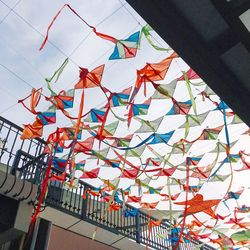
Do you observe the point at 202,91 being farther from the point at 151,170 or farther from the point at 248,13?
the point at 248,13

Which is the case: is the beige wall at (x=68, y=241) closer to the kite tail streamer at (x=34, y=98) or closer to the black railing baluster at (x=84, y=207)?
the black railing baluster at (x=84, y=207)

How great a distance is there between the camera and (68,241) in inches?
287

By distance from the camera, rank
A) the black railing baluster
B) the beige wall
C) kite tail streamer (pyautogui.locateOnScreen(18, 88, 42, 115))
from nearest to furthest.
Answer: kite tail streamer (pyautogui.locateOnScreen(18, 88, 42, 115)) < the beige wall < the black railing baluster

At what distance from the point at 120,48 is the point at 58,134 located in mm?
2758

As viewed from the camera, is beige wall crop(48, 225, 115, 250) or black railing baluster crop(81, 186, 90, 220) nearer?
beige wall crop(48, 225, 115, 250)

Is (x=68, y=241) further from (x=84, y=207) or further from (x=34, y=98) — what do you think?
(x=34, y=98)

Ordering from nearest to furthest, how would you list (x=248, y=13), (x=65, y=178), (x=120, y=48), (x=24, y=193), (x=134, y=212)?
1. (x=248, y=13)
2. (x=120, y=48)
3. (x=24, y=193)
4. (x=65, y=178)
5. (x=134, y=212)

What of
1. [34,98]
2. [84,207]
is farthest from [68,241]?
[34,98]

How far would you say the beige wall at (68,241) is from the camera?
22.8 feet

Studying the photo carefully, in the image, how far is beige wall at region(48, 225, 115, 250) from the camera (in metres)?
6.95

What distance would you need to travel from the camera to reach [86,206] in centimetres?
801

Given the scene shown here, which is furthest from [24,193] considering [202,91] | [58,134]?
[202,91]

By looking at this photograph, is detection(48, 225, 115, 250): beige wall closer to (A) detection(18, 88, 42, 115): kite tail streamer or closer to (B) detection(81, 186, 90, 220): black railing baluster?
(B) detection(81, 186, 90, 220): black railing baluster

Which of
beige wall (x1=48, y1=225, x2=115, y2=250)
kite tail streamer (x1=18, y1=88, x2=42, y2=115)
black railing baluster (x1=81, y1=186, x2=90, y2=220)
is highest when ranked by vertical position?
kite tail streamer (x1=18, y1=88, x2=42, y2=115)
